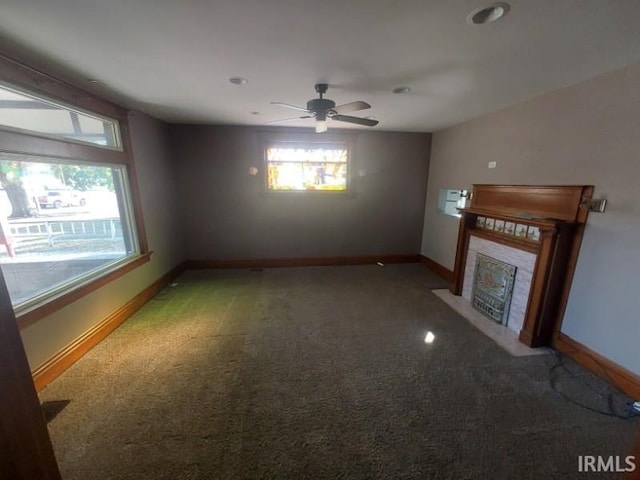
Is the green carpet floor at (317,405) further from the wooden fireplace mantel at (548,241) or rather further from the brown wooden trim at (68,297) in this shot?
the brown wooden trim at (68,297)

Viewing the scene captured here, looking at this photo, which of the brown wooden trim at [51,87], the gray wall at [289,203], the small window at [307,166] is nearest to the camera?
the brown wooden trim at [51,87]

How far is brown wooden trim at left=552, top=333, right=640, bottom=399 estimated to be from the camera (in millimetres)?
1904

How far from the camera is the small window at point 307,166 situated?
4430mm

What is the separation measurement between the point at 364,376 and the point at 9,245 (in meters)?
2.87

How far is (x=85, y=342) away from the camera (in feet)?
7.67

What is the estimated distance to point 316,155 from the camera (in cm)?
450

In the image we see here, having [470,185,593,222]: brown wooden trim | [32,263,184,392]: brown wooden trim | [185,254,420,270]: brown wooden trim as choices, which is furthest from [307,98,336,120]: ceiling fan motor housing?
[32,263,184,392]: brown wooden trim

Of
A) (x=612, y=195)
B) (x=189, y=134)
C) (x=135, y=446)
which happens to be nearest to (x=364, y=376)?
(x=135, y=446)

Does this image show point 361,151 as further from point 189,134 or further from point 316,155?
point 189,134

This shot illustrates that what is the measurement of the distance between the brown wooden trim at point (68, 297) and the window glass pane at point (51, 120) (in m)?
1.33

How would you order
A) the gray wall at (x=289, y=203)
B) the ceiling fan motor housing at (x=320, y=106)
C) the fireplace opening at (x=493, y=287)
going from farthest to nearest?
the gray wall at (x=289, y=203), the fireplace opening at (x=493, y=287), the ceiling fan motor housing at (x=320, y=106)

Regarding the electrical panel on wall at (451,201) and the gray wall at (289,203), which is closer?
the electrical panel on wall at (451,201)

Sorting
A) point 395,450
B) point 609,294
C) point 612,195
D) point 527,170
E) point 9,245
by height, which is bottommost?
point 395,450

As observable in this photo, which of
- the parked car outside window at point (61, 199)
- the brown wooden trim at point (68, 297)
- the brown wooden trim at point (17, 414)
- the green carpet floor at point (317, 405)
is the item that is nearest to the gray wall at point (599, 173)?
the green carpet floor at point (317, 405)
